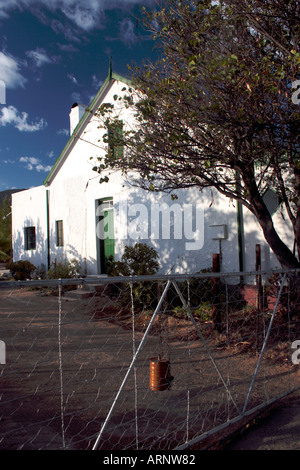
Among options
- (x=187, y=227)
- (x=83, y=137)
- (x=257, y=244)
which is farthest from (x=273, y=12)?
(x=83, y=137)

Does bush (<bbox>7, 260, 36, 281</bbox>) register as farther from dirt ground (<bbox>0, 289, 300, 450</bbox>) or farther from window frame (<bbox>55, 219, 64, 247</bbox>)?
dirt ground (<bbox>0, 289, 300, 450</bbox>)

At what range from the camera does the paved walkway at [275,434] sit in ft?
10.1

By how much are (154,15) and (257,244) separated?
433 centimetres

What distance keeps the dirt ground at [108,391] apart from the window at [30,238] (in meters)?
8.95

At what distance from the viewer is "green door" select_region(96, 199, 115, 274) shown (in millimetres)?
11555

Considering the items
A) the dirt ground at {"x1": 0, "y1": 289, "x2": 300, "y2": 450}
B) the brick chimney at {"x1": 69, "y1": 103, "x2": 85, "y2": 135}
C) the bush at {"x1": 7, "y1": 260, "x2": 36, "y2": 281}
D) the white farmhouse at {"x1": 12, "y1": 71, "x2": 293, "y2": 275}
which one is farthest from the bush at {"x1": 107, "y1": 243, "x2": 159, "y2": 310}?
the brick chimney at {"x1": 69, "y1": 103, "x2": 85, "y2": 135}

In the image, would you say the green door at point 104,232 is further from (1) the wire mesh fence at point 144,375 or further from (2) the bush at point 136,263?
(1) the wire mesh fence at point 144,375

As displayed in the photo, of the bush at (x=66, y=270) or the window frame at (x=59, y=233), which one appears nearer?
the bush at (x=66, y=270)

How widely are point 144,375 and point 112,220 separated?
7036 mm

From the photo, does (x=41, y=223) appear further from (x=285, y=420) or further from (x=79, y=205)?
(x=285, y=420)

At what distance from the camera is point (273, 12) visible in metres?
5.38

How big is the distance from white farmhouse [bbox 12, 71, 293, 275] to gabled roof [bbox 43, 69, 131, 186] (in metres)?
0.03

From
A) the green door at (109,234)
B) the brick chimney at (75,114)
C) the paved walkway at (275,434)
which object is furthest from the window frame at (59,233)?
the paved walkway at (275,434)
